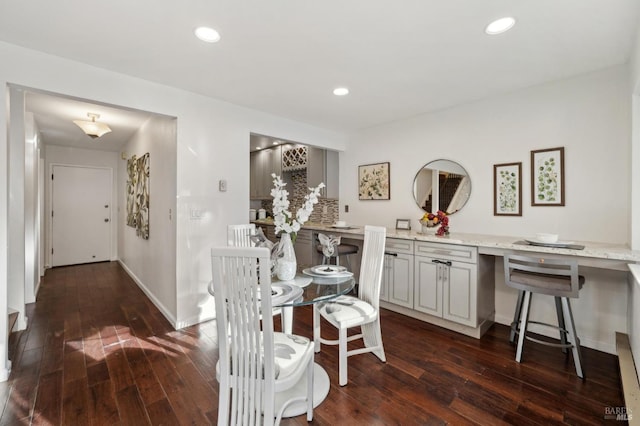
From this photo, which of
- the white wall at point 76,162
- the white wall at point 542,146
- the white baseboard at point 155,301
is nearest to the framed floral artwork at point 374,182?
the white wall at point 542,146

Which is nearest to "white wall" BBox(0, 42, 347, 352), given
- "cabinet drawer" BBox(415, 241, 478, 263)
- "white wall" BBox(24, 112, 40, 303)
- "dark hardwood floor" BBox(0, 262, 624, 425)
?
"dark hardwood floor" BBox(0, 262, 624, 425)

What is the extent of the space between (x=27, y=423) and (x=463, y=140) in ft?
13.9

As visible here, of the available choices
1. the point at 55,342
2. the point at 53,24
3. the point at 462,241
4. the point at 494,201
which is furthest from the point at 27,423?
the point at 494,201

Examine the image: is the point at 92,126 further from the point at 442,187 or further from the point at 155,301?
the point at 442,187

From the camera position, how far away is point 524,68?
2.44 m

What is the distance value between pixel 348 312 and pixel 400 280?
1.33 m

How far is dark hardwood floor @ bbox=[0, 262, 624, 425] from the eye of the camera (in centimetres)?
169

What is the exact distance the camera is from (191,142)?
2.94 m

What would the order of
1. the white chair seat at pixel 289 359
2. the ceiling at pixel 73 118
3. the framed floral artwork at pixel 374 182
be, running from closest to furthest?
the white chair seat at pixel 289 359, the ceiling at pixel 73 118, the framed floral artwork at pixel 374 182

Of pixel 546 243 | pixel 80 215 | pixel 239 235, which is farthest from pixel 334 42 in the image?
pixel 80 215

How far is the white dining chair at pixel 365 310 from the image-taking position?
203cm

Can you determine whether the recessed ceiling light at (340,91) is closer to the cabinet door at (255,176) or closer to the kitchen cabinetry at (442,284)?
the kitchen cabinetry at (442,284)

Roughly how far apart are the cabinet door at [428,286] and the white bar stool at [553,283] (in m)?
0.70

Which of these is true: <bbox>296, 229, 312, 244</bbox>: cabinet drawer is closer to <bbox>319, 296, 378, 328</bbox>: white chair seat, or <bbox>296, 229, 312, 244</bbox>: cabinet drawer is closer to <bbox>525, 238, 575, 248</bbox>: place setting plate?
<bbox>319, 296, 378, 328</bbox>: white chair seat
